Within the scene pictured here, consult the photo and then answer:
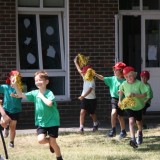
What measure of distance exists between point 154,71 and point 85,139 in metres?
4.13

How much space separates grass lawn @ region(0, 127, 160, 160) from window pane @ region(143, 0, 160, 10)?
3.85m

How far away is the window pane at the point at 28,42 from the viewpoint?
A: 1326cm

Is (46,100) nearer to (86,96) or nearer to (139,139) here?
(139,139)

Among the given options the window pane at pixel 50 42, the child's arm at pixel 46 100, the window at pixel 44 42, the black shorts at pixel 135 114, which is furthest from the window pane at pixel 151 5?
A: the child's arm at pixel 46 100

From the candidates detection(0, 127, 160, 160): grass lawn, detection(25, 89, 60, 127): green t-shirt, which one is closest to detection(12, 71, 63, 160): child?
detection(25, 89, 60, 127): green t-shirt

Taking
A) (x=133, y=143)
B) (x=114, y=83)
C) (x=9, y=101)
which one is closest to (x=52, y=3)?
(x=114, y=83)

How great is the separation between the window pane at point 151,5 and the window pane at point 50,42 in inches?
94.5

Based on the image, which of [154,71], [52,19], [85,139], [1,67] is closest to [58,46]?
[52,19]

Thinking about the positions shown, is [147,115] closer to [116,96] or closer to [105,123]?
[105,123]

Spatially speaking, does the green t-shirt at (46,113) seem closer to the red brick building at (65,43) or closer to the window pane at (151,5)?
the red brick building at (65,43)

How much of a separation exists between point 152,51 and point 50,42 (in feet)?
9.05

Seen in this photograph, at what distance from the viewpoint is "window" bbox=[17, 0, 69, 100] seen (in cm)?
1323

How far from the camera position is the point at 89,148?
31.7ft

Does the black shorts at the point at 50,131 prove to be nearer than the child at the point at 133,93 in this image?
Yes
